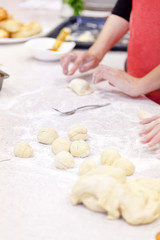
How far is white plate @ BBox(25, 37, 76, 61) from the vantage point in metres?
2.29

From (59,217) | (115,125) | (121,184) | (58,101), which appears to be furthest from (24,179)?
(58,101)

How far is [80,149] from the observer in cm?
129

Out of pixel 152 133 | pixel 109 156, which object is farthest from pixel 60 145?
pixel 152 133

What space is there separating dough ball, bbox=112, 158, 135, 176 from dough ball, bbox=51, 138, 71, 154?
8.2 inches

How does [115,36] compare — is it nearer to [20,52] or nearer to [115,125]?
[20,52]

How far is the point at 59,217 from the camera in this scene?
979 mm

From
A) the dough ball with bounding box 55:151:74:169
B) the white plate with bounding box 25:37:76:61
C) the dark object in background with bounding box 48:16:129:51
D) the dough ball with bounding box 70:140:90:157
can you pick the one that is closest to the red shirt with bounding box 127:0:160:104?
the white plate with bounding box 25:37:76:61

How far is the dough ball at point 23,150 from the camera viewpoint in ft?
4.14

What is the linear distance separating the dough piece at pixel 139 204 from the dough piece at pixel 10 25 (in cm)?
199

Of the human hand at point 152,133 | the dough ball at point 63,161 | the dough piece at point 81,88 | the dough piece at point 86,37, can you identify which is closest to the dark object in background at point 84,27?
the dough piece at point 86,37

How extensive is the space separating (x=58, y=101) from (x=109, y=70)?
0.31 meters

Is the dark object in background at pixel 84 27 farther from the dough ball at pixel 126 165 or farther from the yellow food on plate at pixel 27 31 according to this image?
the dough ball at pixel 126 165

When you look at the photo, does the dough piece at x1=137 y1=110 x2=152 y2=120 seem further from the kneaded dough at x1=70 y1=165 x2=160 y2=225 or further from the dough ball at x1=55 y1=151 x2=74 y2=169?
the kneaded dough at x1=70 y1=165 x2=160 y2=225

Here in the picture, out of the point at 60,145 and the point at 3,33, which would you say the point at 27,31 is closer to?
the point at 3,33
